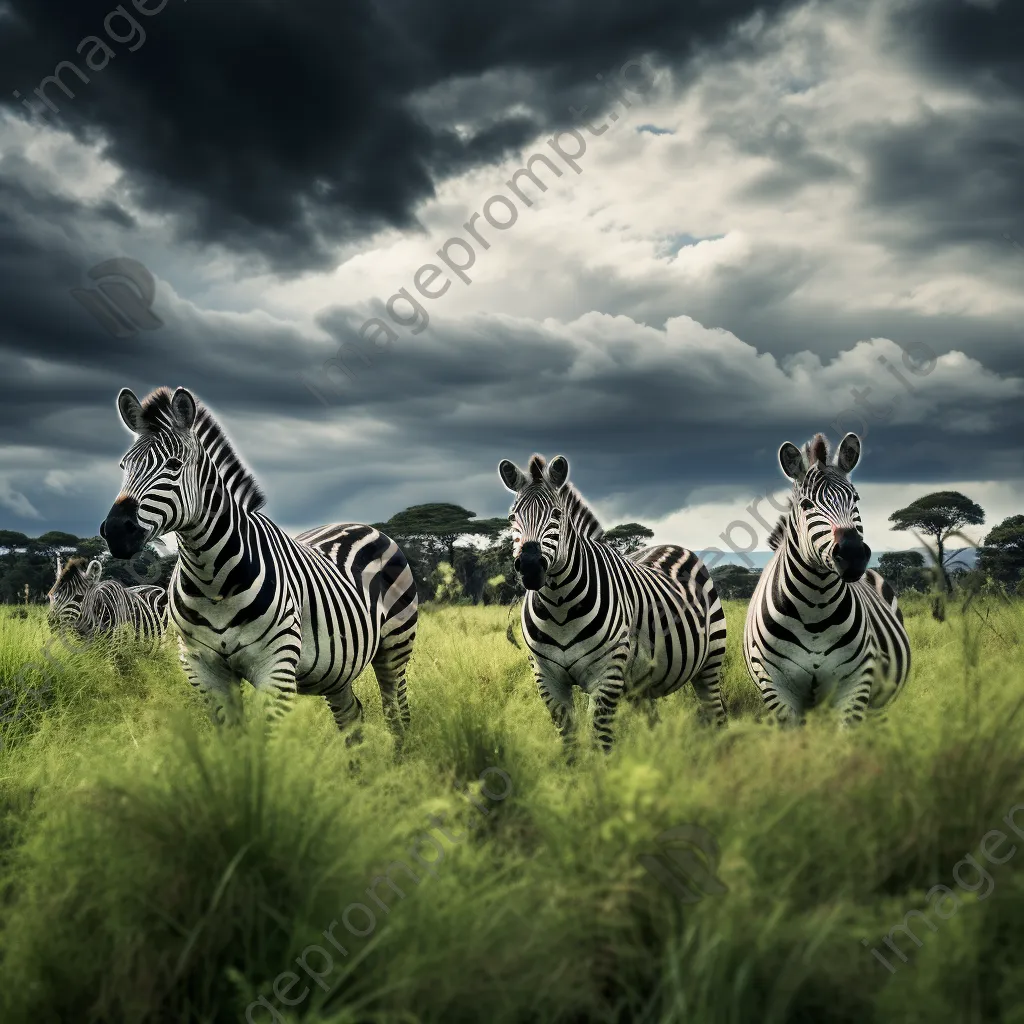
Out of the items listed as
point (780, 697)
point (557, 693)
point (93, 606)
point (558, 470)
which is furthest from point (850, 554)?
point (93, 606)

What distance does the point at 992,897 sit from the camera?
2.81 meters

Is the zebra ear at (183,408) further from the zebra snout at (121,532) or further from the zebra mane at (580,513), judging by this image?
the zebra mane at (580,513)

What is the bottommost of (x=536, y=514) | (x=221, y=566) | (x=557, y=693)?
(x=557, y=693)

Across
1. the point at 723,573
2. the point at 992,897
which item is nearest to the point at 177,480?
the point at 992,897

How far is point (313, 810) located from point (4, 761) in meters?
4.51

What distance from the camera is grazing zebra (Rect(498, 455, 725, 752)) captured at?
20.8ft

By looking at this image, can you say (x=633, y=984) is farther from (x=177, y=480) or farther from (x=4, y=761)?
(x=4, y=761)

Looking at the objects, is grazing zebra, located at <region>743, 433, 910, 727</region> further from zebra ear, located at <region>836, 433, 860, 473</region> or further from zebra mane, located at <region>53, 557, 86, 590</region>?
zebra mane, located at <region>53, 557, 86, 590</region>

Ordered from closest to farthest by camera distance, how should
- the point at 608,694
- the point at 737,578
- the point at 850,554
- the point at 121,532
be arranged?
the point at 121,532
the point at 850,554
the point at 608,694
the point at 737,578

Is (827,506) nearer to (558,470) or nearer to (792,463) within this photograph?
(792,463)

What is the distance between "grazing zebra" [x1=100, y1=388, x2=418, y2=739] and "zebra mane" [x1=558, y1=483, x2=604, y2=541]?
2.10m

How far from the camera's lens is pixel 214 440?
20.5 ft

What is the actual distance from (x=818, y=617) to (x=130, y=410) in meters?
5.10

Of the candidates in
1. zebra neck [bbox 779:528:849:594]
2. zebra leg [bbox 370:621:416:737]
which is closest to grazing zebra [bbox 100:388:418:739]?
zebra leg [bbox 370:621:416:737]
